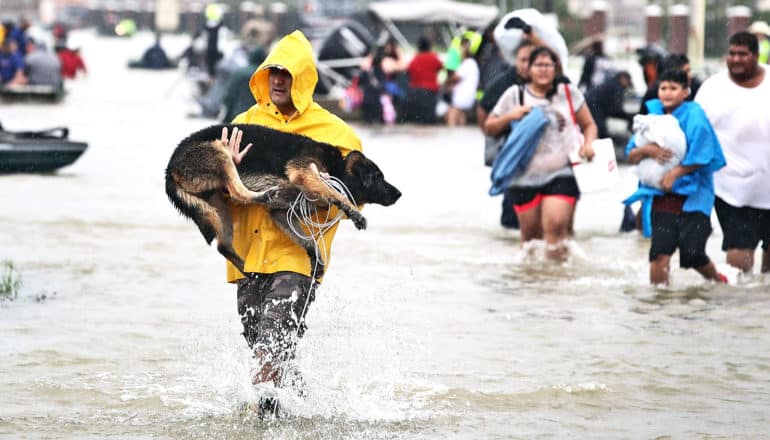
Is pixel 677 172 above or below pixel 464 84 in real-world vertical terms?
above

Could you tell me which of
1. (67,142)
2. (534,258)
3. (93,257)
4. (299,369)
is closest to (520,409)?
(299,369)

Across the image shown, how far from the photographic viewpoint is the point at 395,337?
27.8ft

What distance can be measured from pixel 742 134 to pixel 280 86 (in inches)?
187

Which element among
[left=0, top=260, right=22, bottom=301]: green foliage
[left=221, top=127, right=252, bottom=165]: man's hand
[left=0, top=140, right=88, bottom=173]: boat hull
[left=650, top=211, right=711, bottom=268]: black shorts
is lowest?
[left=0, top=140, right=88, bottom=173]: boat hull

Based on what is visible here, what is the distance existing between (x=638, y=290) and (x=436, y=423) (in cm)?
393

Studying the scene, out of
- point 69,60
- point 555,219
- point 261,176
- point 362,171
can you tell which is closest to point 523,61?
point 555,219

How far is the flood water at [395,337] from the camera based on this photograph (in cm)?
656

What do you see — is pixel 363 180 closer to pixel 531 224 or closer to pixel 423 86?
pixel 531 224

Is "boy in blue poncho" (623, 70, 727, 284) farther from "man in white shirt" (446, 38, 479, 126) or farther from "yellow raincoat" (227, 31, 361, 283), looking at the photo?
"man in white shirt" (446, 38, 479, 126)

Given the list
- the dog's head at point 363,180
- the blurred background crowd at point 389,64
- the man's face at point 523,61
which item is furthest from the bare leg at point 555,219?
the dog's head at point 363,180

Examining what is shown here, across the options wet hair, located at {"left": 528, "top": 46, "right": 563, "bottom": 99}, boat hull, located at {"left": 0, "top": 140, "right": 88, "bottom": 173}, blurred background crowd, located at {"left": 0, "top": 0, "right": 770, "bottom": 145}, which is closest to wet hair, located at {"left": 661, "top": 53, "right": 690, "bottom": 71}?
wet hair, located at {"left": 528, "top": 46, "right": 563, "bottom": 99}

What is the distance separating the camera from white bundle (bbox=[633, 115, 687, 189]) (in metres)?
9.23

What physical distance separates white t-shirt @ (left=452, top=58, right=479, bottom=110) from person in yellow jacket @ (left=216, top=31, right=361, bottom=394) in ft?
66.3

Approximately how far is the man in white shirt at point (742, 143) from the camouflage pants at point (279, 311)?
4.63 meters
